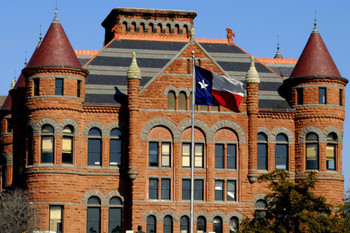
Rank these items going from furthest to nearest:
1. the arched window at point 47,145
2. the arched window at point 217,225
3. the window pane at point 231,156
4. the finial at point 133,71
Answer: the window pane at point 231,156
the arched window at point 217,225
the finial at point 133,71
the arched window at point 47,145

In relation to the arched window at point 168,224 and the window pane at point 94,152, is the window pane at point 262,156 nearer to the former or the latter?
the arched window at point 168,224

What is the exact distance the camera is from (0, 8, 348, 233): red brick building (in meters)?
74.4

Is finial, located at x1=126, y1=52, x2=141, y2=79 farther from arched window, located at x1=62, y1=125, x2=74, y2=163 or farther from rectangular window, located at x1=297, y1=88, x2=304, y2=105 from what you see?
rectangular window, located at x1=297, y1=88, x2=304, y2=105

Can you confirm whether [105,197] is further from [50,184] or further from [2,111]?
[2,111]

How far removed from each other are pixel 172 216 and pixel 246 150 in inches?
271

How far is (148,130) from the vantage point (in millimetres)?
75750

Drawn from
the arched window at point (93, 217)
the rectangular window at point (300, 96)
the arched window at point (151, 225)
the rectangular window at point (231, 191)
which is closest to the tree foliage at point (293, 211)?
the rectangular window at point (231, 191)

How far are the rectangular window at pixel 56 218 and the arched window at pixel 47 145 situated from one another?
10.5ft

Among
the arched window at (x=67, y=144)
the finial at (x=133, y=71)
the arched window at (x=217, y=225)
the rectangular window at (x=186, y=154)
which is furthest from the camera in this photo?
the rectangular window at (x=186, y=154)

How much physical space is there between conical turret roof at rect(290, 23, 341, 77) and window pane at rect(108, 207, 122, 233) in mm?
15757

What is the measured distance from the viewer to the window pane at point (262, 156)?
255 feet

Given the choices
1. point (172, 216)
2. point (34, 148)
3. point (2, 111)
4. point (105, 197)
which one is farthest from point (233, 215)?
point (2, 111)

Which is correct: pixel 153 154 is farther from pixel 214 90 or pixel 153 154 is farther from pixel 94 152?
pixel 214 90

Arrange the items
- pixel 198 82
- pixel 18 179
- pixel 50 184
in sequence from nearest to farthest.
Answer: pixel 198 82 < pixel 50 184 < pixel 18 179
